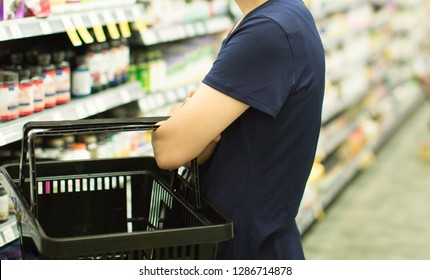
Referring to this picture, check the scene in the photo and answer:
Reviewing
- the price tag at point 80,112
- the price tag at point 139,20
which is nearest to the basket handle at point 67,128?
the price tag at point 80,112

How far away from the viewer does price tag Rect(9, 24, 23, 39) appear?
92.0 inches

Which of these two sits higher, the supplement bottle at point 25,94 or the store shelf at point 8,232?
the supplement bottle at point 25,94

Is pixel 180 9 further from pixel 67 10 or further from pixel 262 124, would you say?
pixel 262 124

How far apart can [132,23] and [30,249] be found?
1955 mm

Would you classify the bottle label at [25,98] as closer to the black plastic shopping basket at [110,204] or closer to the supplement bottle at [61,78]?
the supplement bottle at [61,78]

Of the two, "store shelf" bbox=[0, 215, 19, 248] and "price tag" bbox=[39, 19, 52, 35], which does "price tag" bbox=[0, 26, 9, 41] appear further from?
"store shelf" bbox=[0, 215, 19, 248]

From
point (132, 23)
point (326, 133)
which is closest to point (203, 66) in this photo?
point (132, 23)

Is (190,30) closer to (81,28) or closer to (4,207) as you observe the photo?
(81,28)

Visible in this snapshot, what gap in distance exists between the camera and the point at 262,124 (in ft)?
6.15

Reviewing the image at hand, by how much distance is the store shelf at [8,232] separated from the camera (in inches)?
95.3

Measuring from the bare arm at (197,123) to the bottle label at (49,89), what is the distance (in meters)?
1.08

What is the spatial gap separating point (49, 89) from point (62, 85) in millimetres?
91

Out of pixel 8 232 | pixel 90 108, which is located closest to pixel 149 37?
pixel 90 108

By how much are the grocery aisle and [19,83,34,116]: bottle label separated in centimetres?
→ 257
